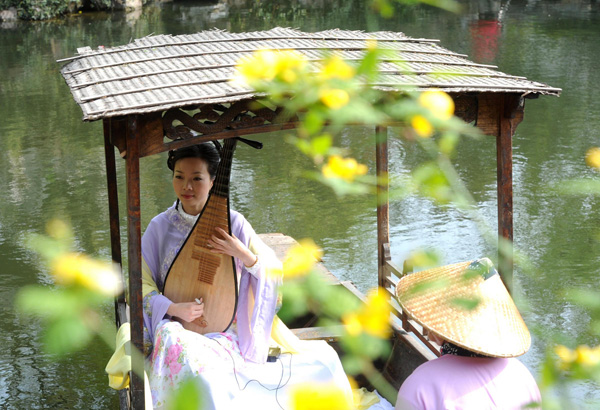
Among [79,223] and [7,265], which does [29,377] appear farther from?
[79,223]

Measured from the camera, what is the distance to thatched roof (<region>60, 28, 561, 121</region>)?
7.17 feet

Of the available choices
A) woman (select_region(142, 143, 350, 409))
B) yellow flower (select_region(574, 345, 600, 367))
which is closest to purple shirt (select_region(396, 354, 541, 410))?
woman (select_region(142, 143, 350, 409))

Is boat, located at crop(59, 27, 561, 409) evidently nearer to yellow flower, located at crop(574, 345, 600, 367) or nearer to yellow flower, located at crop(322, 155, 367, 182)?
yellow flower, located at crop(322, 155, 367, 182)

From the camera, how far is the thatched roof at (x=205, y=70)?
219cm

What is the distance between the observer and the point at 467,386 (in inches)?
83.2

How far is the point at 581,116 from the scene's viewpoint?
8.88m

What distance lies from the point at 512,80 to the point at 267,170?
5.23m

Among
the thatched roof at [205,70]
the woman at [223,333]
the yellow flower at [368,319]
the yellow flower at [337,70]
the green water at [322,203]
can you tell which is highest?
the yellow flower at [337,70]

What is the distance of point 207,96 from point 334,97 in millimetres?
1298

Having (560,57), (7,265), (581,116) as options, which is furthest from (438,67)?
(560,57)

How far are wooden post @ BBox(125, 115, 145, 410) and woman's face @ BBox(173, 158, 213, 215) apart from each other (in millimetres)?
490

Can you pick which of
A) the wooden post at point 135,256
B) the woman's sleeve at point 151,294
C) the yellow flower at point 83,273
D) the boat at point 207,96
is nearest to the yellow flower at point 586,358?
the yellow flower at point 83,273

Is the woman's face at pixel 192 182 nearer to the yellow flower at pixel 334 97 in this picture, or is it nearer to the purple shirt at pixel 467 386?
the purple shirt at pixel 467 386

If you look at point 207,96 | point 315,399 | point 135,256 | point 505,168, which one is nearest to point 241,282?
point 135,256
